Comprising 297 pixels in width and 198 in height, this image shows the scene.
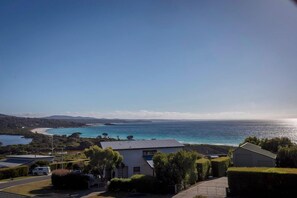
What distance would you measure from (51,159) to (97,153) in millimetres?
25935

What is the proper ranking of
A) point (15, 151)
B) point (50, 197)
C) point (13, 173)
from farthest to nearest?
point (15, 151) < point (13, 173) < point (50, 197)

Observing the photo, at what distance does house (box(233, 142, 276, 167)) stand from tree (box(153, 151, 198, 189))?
21.7 feet

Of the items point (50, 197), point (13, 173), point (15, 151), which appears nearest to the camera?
point (50, 197)

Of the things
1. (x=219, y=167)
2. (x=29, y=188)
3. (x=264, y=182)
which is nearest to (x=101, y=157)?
(x=29, y=188)

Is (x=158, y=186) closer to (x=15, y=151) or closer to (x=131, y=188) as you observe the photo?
(x=131, y=188)

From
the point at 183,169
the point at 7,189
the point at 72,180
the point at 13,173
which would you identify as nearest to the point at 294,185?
the point at 183,169

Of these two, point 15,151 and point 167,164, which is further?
point 15,151

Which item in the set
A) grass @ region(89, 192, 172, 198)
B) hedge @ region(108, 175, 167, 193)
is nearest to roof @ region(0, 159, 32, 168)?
hedge @ region(108, 175, 167, 193)

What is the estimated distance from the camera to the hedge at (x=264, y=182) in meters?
22.8

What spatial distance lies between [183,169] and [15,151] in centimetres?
7366

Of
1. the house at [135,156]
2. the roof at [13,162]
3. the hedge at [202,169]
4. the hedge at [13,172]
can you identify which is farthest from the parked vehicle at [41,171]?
the hedge at [202,169]

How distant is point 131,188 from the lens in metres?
30.0

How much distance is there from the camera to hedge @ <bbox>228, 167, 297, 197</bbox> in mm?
22797

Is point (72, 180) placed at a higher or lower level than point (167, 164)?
lower
